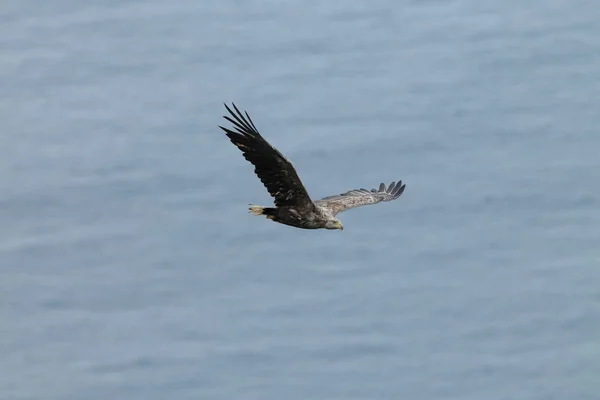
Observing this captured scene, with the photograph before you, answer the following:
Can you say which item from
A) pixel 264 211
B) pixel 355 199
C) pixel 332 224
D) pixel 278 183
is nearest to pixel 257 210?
pixel 264 211

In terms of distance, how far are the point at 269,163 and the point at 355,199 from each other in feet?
15.5

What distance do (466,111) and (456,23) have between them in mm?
7715

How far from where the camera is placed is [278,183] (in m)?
22.0

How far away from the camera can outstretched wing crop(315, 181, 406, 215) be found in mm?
25078

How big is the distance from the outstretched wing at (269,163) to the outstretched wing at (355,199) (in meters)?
2.45

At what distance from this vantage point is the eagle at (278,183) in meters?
21.2

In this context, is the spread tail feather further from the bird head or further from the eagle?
the bird head

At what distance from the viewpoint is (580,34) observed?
68.1 meters

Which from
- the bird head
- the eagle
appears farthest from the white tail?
the bird head

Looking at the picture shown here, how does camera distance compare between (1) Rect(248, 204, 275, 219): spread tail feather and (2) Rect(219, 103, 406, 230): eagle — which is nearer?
(2) Rect(219, 103, 406, 230): eagle

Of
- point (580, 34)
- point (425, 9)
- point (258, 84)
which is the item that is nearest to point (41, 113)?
point (258, 84)

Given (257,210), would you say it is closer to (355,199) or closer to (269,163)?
(269,163)

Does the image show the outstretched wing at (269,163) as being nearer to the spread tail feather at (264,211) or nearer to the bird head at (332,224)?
the spread tail feather at (264,211)

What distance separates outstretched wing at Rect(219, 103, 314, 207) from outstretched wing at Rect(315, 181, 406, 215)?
2452 millimetres
